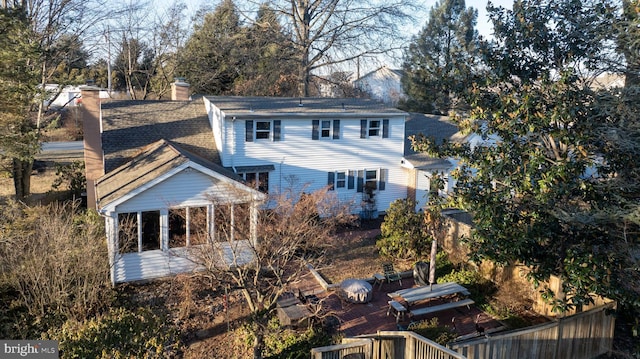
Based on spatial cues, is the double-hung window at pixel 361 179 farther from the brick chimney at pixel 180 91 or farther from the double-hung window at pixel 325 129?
the brick chimney at pixel 180 91

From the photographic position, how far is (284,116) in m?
21.7

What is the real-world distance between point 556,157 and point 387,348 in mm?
6296

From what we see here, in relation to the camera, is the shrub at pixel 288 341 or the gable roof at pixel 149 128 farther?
the gable roof at pixel 149 128

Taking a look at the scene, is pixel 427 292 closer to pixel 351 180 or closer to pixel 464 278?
pixel 464 278

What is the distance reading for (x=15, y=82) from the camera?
15672 millimetres

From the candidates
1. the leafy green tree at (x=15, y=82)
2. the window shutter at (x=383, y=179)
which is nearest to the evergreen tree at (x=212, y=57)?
the window shutter at (x=383, y=179)

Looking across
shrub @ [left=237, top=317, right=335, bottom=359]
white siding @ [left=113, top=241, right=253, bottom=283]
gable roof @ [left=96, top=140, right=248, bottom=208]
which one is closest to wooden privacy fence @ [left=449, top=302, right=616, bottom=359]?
shrub @ [left=237, top=317, right=335, bottom=359]

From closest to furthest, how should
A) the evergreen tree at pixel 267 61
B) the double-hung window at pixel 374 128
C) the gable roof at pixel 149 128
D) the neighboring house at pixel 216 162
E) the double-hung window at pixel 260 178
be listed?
the neighboring house at pixel 216 162, the gable roof at pixel 149 128, the double-hung window at pixel 260 178, the double-hung window at pixel 374 128, the evergreen tree at pixel 267 61

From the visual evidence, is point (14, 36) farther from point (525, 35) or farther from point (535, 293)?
point (535, 293)

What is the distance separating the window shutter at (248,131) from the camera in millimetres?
21208

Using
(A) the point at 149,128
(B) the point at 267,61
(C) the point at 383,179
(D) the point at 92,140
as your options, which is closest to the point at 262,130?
(A) the point at 149,128

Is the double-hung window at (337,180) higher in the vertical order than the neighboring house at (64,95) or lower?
lower

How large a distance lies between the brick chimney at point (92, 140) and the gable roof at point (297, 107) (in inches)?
206

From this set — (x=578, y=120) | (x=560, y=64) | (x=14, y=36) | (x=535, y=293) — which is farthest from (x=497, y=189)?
(x=14, y=36)
